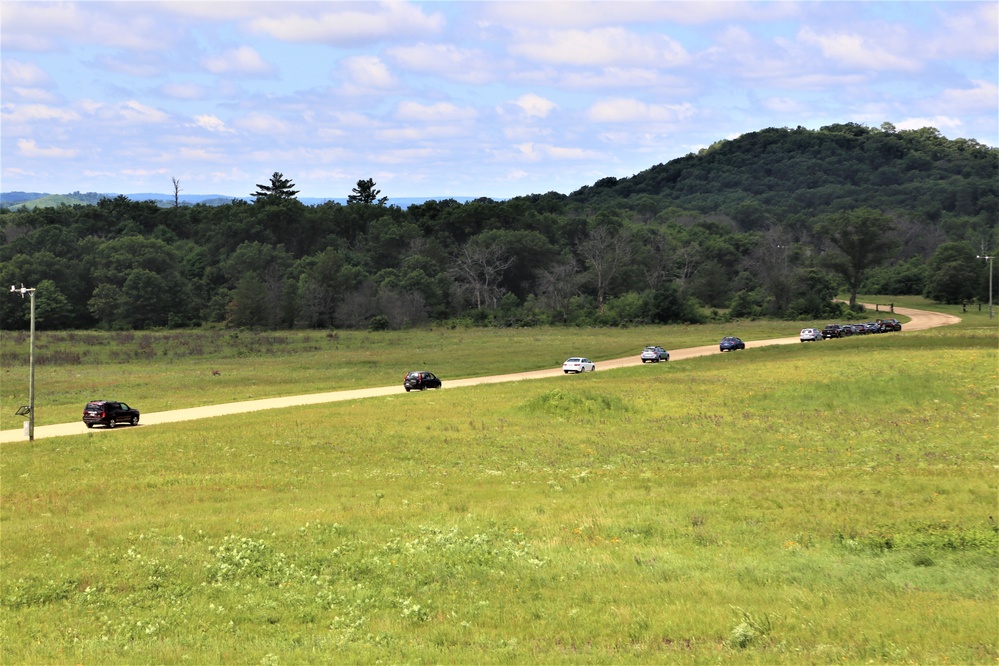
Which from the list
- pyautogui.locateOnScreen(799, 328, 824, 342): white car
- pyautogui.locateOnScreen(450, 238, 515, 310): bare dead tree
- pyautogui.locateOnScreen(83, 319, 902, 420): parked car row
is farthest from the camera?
pyautogui.locateOnScreen(450, 238, 515, 310): bare dead tree

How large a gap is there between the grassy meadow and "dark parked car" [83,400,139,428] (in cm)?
340

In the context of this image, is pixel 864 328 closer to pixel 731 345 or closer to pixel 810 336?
pixel 810 336

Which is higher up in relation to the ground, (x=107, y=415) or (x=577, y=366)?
(x=577, y=366)

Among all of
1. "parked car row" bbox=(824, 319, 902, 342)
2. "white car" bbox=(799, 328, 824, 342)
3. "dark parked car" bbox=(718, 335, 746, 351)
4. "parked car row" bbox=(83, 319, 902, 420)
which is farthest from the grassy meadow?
"parked car row" bbox=(824, 319, 902, 342)

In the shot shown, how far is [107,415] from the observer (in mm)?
45969

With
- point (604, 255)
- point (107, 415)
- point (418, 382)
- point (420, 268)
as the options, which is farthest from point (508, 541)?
point (604, 255)

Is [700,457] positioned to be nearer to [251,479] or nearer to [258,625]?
[251,479]

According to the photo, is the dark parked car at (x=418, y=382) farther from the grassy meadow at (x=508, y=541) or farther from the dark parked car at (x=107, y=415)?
the dark parked car at (x=107, y=415)

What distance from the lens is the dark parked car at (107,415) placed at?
45906 millimetres

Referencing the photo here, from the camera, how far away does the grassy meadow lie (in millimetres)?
15445

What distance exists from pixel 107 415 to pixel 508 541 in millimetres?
31196

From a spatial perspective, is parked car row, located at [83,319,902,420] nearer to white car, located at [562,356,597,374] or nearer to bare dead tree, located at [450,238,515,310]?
white car, located at [562,356,597,374]

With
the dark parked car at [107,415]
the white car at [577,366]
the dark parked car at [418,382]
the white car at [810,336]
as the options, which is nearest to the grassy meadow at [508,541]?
the dark parked car at [107,415]

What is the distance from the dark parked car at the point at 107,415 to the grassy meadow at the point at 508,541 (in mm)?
3397
